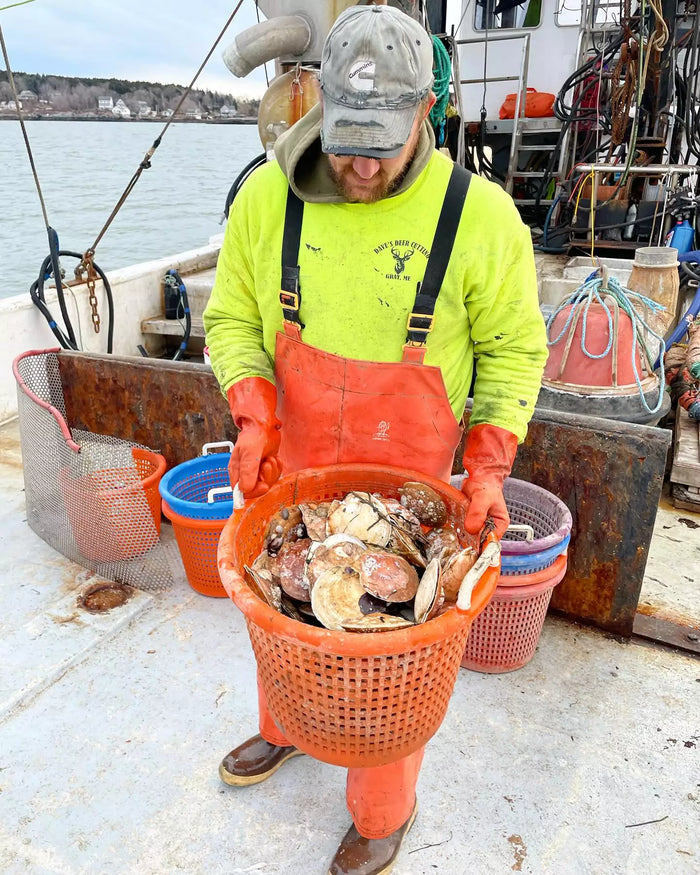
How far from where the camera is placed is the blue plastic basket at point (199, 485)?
280cm

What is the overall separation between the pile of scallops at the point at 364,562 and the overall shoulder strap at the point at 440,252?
0.43 m

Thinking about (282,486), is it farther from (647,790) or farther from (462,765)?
(647,790)

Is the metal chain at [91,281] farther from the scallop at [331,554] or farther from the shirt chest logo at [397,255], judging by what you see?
the scallop at [331,554]

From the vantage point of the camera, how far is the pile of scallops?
1.34 m

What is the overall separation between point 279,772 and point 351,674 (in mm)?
1065

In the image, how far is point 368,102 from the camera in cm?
137

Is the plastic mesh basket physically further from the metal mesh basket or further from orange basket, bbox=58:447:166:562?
orange basket, bbox=58:447:166:562

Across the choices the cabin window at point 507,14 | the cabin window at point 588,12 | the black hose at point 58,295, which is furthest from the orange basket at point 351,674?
the cabin window at point 507,14

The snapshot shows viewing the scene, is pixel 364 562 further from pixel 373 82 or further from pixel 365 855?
pixel 373 82

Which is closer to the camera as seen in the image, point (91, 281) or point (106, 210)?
point (91, 281)

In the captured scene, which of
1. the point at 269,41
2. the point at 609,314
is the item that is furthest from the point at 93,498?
the point at 609,314

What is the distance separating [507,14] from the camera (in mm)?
8234

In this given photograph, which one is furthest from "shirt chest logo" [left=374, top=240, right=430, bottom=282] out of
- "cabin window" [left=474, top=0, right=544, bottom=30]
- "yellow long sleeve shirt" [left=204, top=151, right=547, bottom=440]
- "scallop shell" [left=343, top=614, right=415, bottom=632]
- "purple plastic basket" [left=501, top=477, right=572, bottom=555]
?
"cabin window" [left=474, top=0, right=544, bottom=30]

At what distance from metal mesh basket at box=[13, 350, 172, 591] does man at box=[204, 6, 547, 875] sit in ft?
4.65
